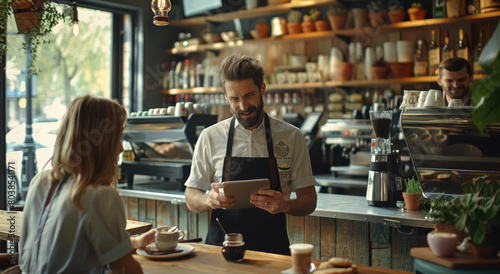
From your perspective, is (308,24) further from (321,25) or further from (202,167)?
(202,167)

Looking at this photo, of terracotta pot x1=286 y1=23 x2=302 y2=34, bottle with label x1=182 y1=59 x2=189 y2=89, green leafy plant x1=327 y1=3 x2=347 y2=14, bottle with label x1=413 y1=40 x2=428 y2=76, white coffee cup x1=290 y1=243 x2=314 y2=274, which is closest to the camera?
white coffee cup x1=290 y1=243 x2=314 y2=274

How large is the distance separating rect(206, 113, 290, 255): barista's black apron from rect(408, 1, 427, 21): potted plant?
2838 millimetres

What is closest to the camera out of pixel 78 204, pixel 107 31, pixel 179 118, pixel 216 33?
pixel 78 204

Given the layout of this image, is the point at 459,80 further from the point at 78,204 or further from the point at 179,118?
the point at 78,204

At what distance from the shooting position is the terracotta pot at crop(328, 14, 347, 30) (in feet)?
16.7

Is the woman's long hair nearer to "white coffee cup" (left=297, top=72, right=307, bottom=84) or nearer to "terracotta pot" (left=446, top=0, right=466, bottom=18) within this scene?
"terracotta pot" (left=446, top=0, right=466, bottom=18)

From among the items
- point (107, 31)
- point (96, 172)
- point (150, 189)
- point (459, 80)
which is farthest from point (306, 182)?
point (107, 31)

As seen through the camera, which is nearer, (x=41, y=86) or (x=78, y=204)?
(x=78, y=204)

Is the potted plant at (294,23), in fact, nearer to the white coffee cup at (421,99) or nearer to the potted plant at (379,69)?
the potted plant at (379,69)

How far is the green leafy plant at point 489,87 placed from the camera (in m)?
1.56

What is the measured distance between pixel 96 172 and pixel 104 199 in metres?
0.10

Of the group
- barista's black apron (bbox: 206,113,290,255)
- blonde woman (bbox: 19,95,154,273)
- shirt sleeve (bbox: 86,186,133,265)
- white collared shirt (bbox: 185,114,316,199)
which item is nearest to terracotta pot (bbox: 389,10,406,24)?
white collared shirt (bbox: 185,114,316,199)

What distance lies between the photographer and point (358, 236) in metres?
2.89

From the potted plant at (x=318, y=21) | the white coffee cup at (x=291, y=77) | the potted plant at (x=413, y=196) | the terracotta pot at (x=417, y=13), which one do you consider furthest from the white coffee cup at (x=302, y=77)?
the potted plant at (x=413, y=196)
